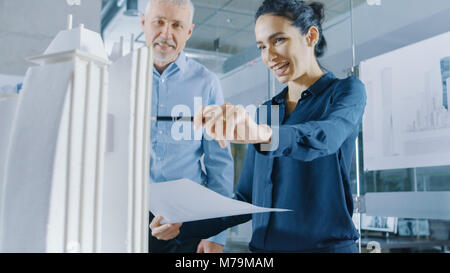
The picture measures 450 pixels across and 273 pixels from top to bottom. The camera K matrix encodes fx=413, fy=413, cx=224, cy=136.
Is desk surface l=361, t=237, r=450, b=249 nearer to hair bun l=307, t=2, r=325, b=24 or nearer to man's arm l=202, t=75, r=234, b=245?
man's arm l=202, t=75, r=234, b=245

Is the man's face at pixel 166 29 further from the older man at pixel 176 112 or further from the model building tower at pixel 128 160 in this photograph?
the model building tower at pixel 128 160

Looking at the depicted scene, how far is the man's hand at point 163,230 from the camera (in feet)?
3.15

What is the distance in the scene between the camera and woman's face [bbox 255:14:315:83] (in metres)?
1.12

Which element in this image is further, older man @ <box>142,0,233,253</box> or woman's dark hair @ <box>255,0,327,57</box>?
woman's dark hair @ <box>255,0,327,57</box>

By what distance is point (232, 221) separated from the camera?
1027 mm

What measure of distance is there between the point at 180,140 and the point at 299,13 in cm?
50

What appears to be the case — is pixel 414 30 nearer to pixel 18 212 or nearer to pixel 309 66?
pixel 309 66

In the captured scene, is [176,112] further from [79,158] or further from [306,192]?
[79,158]

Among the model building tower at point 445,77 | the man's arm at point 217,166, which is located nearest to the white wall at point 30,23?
the man's arm at point 217,166

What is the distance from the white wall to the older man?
0.22 meters

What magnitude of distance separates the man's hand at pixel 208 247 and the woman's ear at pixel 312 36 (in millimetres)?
603

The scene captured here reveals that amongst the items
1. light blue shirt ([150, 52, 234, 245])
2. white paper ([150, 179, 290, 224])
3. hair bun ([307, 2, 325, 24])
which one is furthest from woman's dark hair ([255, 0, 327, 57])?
white paper ([150, 179, 290, 224])

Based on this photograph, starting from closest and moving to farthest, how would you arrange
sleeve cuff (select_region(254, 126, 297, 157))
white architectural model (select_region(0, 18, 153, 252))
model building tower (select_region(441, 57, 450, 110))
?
white architectural model (select_region(0, 18, 153, 252)) → sleeve cuff (select_region(254, 126, 297, 157)) → model building tower (select_region(441, 57, 450, 110))
